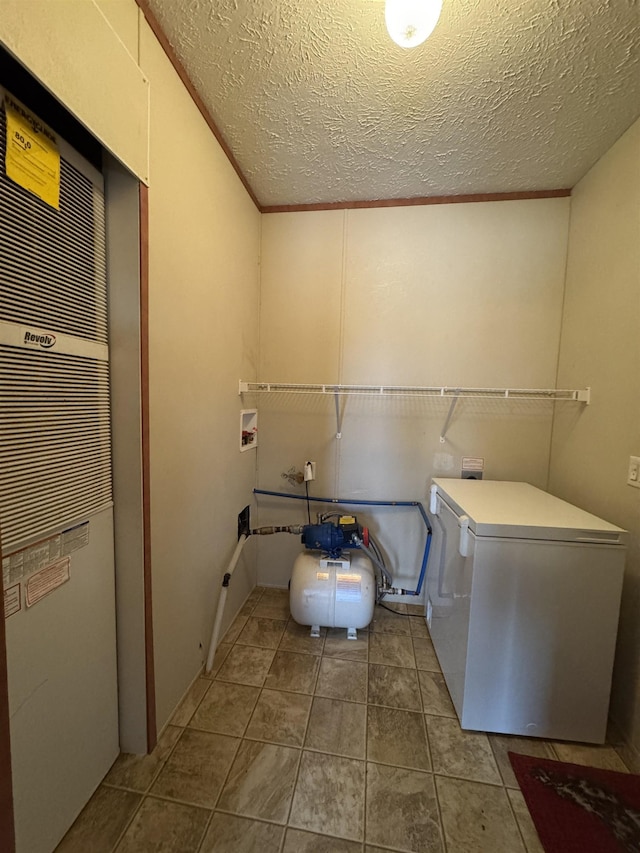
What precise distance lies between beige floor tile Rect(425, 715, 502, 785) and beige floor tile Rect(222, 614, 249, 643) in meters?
1.02

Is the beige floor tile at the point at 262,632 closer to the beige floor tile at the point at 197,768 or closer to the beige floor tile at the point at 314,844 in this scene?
the beige floor tile at the point at 197,768

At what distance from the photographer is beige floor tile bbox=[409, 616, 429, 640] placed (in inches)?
72.9

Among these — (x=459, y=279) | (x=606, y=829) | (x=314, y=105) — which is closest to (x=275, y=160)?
(x=314, y=105)

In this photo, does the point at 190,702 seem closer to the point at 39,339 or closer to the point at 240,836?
the point at 240,836

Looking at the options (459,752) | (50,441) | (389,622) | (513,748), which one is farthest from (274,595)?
(50,441)

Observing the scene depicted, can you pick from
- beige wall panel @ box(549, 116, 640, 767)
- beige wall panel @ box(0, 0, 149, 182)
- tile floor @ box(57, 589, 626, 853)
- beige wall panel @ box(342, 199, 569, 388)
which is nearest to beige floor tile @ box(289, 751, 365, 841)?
tile floor @ box(57, 589, 626, 853)

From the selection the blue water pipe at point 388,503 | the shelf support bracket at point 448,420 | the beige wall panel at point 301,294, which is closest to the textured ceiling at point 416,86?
the beige wall panel at point 301,294

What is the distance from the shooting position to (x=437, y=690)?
1.48 m

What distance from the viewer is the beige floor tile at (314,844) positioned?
36.4 inches

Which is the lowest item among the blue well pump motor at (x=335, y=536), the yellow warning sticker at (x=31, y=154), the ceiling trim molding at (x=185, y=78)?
the blue well pump motor at (x=335, y=536)

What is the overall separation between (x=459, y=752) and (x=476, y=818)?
202 millimetres

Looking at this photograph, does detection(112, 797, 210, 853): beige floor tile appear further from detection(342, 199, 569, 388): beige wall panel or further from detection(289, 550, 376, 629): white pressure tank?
detection(342, 199, 569, 388): beige wall panel

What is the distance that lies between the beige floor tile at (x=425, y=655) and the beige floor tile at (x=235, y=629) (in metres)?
0.98

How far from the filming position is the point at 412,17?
2.82ft
